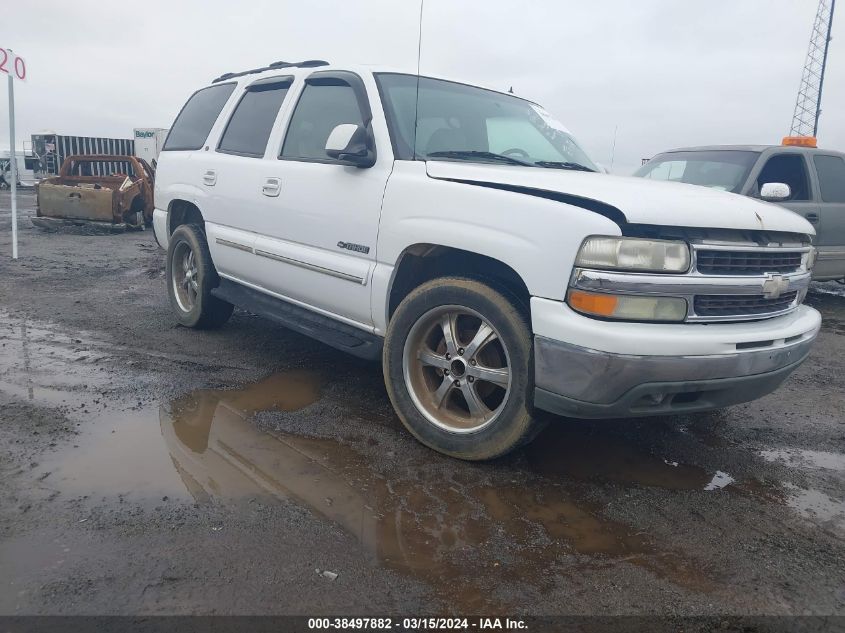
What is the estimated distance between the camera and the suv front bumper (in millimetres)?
2662

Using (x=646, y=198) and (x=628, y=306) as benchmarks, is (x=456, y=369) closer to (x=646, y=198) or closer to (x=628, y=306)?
(x=628, y=306)

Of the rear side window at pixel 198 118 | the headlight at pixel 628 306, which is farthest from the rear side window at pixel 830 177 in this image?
the rear side window at pixel 198 118

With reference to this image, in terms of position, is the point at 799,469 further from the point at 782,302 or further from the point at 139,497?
the point at 139,497

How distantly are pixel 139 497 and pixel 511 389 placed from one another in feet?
5.54

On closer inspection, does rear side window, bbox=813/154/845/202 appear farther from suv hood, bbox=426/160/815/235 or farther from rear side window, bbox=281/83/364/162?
rear side window, bbox=281/83/364/162

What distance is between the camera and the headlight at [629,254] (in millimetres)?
2678

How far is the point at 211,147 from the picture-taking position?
17.0ft

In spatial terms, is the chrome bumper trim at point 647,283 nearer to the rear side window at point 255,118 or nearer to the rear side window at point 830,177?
the rear side window at point 255,118

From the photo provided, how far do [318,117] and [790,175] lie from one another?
5794 millimetres

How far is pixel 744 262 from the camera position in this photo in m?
2.94

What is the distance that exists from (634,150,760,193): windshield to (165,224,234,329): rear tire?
450 centimetres

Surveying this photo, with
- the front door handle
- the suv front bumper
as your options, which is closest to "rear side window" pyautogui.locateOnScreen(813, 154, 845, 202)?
the suv front bumper

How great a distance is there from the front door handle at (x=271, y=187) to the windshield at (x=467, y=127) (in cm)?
93

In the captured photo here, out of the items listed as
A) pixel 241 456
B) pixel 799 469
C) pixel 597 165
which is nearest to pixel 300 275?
pixel 241 456
